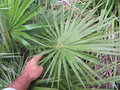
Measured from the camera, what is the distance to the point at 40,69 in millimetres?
872

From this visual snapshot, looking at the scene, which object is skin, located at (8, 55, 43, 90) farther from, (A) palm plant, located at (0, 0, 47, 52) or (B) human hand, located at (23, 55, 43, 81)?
(A) palm plant, located at (0, 0, 47, 52)

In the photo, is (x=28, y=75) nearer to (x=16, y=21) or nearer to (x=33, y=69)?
(x=33, y=69)

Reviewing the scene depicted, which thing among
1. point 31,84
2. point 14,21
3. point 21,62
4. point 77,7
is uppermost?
point 77,7

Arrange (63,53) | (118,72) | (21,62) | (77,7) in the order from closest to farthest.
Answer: (63,53) < (21,62) < (118,72) < (77,7)

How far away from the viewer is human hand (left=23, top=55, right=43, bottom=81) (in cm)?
87

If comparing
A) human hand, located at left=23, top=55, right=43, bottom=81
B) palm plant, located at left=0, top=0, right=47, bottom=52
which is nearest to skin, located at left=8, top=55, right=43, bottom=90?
human hand, located at left=23, top=55, right=43, bottom=81

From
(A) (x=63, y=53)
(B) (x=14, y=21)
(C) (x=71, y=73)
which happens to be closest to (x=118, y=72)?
(C) (x=71, y=73)

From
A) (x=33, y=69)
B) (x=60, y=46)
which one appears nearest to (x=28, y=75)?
(x=33, y=69)

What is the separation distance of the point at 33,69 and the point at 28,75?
1.8 inches

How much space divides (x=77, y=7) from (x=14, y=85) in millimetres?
742

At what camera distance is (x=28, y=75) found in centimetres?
89

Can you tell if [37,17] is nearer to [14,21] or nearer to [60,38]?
[14,21]

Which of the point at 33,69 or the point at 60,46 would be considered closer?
the point at 60,46

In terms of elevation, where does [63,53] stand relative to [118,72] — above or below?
above
